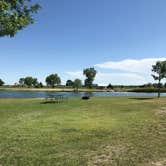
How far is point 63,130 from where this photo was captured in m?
12.4

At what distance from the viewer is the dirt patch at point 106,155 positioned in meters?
7.52

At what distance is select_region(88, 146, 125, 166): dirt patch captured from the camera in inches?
296

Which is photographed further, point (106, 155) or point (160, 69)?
point (160, 69)

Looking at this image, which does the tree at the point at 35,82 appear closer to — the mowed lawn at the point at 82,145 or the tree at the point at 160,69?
the tree at the point at 160,69

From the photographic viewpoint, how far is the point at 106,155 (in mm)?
8227

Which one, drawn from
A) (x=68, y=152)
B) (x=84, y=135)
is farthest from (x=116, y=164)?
(x=84, y=135)

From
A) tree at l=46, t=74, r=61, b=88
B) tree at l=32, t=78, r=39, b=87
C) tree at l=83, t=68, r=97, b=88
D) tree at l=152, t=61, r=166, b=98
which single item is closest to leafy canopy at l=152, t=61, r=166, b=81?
tree at l=152, t=61, r=166, b=98

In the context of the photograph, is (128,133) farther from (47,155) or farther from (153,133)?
(47,155)

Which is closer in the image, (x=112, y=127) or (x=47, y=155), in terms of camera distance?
(x=47, y=155)

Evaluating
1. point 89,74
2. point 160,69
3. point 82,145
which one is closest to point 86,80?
point 89,74

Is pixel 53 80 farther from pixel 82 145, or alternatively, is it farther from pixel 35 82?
pixel 82 145

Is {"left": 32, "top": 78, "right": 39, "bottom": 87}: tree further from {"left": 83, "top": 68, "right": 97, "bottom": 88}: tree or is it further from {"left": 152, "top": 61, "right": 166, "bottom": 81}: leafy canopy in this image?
{"left": 152, "top": 61, "right": 166, "bottom": 81}: leafy canopy

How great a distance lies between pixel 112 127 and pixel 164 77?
1540 inches

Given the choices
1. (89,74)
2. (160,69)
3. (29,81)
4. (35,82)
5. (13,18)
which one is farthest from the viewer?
(35,82)
